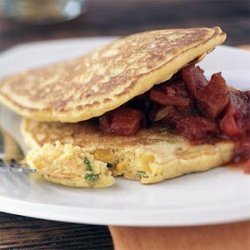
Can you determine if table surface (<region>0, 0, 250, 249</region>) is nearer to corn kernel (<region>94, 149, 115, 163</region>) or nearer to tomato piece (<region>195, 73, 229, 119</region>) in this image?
tomato piece (<region>195, 73, 229, 119</region>)

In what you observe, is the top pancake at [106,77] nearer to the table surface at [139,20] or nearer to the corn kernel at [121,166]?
the corn kernel at [121,166]

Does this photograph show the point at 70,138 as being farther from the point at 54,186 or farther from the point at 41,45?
the point at 41,45

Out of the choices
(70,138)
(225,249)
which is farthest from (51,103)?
(225,249)

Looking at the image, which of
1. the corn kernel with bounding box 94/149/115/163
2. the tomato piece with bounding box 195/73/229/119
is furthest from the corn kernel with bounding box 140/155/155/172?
the tomato piece with bounding box 195/73/229/119

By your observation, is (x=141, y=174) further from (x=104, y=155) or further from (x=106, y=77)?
(x=106, y=77)

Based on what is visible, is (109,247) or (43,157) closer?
(109,247)

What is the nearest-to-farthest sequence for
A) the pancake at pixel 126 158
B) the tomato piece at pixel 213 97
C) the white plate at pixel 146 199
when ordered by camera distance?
the white plate at pixel 146 199 < the pancake at pixel 126 158 < the tomato piece at pixel 213 97

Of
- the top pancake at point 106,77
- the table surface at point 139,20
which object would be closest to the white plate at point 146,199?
the top pancake at point 106,77
